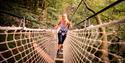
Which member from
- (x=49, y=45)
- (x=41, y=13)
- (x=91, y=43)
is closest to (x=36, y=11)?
(x=41, y=13)

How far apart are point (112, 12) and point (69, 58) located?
3420 mm

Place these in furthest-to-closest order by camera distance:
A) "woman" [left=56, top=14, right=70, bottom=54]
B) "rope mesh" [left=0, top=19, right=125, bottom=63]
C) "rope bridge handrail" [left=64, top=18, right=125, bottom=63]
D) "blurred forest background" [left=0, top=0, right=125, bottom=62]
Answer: "woman" [left=56, top=14, right=70, bottom=54], "blurred forest background" [left=0, top=0, right=125, bottom=62], "rope mesh" [left=0, top=19, right=125, bottom=63], "rope bridge handrail" [left=64, top=18, right=125, bottom=63]

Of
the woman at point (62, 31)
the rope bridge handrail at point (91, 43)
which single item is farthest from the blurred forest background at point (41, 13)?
the woman at point (62, 31)

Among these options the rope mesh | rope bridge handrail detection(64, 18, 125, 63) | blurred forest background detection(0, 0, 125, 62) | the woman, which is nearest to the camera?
rope bridge handrail detection(64, 18, 125, 63)

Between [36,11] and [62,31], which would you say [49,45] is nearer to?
[62,31]

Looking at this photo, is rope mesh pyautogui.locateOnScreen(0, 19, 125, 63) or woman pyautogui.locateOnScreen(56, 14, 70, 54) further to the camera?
woman pyautogui.locateOnScreen(56, 14, 70, 54)

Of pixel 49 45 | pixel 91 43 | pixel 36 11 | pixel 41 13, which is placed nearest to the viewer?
pixel 91 43

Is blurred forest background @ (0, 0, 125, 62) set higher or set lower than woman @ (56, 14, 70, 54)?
higher

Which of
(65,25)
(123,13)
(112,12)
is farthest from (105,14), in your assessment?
(65,25)

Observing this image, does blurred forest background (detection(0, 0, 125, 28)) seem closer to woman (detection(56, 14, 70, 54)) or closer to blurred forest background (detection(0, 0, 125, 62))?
blurred forest background (detection(0, 0, 125, 62))

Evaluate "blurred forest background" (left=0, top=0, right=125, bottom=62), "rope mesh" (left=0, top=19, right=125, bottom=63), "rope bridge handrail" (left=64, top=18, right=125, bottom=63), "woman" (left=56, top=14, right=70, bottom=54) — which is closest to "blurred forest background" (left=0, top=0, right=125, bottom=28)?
"blurred forest background" (left=0, top=0, right=125, bottom=62)

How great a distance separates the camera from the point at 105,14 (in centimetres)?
730

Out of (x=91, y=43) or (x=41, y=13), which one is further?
(x=41, y=13)

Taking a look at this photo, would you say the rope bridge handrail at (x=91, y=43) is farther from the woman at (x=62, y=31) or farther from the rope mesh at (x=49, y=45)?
the woman at (x=62, y=31)
